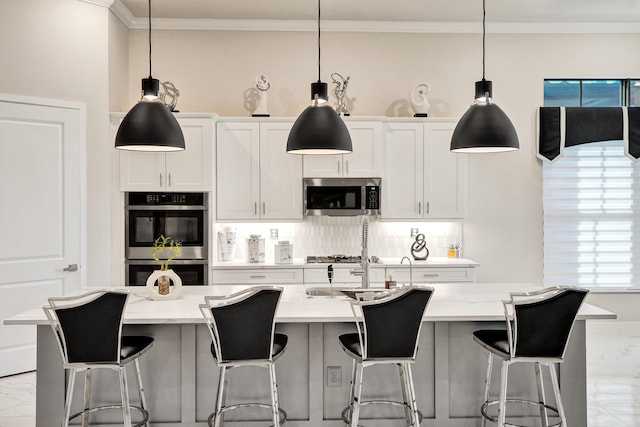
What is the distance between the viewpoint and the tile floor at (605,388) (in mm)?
3371

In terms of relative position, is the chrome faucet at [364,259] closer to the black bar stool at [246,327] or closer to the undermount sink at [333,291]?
the undermount sink at [333,291]

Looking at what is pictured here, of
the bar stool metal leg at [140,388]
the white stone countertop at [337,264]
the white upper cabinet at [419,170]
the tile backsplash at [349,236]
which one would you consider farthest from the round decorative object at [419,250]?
the bar stool metal leg at [140,388]

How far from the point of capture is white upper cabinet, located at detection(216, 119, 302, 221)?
504 centimetres

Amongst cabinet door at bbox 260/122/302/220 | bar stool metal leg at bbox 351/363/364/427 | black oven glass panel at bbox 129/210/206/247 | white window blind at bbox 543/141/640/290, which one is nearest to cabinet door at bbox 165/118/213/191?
black oven glass panel at bbox 129/210/206/247

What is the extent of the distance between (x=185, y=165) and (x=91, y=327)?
2.60 meters

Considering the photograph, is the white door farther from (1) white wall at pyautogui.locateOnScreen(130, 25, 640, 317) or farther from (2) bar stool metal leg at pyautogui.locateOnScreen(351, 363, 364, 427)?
Result: (2) bar stool metal leg at pyautogui.locateOnScreen(351, 363, 364, 427)

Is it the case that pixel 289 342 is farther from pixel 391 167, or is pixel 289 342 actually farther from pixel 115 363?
pixel 391 167

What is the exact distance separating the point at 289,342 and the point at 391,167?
8.68ft

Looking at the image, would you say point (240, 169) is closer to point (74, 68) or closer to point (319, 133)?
point (74, 68)

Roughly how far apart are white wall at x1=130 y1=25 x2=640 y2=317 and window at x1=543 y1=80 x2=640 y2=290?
150 mm

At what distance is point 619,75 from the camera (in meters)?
5.55

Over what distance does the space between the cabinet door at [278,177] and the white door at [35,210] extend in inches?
64.2

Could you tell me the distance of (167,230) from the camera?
4.87 metres

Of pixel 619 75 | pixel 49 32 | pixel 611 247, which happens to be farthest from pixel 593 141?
pixel 49 32
